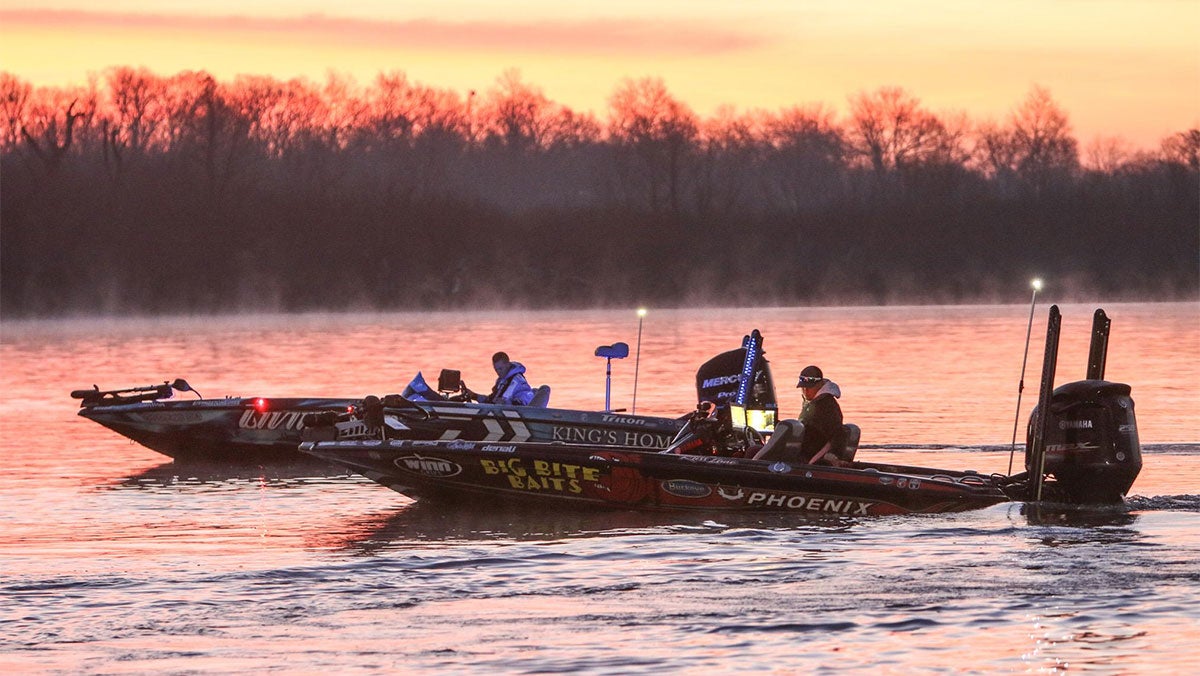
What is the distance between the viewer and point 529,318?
90.7 meters

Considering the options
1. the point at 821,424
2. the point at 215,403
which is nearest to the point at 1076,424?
the point at 821,424

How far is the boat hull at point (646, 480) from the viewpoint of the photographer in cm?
1783

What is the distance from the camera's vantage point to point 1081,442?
1770 centimetres

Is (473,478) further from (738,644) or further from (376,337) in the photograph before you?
(376,337)

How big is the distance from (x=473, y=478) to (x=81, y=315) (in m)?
82.7

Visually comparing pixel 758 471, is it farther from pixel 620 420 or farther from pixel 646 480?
pixel 620 420

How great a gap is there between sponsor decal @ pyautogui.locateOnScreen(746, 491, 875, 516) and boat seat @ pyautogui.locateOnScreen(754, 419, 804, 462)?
1.33 ft

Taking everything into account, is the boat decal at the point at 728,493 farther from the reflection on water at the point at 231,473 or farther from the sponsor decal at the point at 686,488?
the reflection on water at the point at 231,473

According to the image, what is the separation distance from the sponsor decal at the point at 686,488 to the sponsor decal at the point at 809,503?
1.42 ft

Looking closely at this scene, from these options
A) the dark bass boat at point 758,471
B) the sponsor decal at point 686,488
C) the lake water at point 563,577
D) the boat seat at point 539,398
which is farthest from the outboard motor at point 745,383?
the boat seat at point 539,398

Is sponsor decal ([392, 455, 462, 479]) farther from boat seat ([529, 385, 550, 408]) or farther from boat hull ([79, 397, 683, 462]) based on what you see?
boat seat ([529, 385, 550, 408])

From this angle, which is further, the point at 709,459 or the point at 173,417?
the point at 173,417

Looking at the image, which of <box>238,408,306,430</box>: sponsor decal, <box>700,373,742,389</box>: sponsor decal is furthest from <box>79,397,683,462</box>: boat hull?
<box>700,373,742,389</box>: sponsor decal

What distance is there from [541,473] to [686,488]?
1.44 metres
